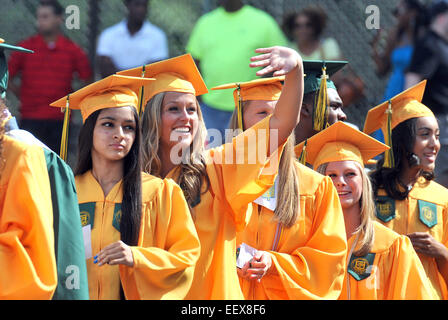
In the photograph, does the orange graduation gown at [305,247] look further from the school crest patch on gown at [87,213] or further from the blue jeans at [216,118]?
the blue jeans at [216,118]

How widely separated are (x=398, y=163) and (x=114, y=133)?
2.19 meters

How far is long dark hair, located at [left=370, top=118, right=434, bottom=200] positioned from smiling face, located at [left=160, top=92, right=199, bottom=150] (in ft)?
4.79

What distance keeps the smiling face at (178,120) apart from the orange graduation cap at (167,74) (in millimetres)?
49

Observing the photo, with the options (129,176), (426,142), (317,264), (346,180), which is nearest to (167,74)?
(129,176)

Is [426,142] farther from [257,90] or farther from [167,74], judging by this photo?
[167,74]

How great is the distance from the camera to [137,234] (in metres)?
4.53

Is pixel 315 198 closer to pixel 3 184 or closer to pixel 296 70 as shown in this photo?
pixel 296 70

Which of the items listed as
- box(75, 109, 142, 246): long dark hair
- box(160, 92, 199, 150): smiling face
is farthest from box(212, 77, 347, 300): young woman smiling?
box(75, 109, 142, 246): long dark hair

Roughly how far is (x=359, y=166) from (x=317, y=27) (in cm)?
218

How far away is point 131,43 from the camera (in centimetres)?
739

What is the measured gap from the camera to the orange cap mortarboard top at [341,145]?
5.56 m

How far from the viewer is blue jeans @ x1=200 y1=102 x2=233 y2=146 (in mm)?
7266

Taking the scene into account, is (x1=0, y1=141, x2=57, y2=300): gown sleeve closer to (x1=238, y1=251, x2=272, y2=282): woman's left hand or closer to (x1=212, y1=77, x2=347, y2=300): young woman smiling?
(x1=238, y1=251, x2=272, y2=282): woman's left hand
